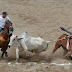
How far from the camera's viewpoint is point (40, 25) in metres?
12.6

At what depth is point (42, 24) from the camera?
12742mm

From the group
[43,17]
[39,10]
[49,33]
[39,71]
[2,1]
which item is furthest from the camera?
[2,1]

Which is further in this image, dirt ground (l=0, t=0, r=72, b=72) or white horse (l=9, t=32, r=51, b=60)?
white horse (l=9, t=32, r=51, b=60)

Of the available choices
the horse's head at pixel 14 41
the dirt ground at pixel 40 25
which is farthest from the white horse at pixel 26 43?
the dirt ground at pixel 40 25

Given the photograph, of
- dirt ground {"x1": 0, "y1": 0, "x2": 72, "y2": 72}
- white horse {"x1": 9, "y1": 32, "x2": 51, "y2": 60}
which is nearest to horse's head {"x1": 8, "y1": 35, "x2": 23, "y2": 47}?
white horse {"x1": 9, "y1": 32, "x2": 51, "y2": 60}

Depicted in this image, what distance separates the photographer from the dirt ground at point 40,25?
7.78 m

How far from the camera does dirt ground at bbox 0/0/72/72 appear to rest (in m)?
7.78

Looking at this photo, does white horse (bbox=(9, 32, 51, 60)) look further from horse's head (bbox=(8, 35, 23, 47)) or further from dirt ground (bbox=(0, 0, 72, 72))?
dirt ground (bbox=(0, 0, 72, 72))

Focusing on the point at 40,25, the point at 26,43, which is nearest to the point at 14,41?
the point at 26,43

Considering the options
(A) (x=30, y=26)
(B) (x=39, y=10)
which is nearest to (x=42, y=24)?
(A) (x=30, y=26)

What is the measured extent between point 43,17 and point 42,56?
17.9 feet

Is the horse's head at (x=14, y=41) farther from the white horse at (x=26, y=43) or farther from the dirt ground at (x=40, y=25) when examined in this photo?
the dirt ground at (x=40, y=25)

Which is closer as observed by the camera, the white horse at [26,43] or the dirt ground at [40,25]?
the dirt ground at [40,25]

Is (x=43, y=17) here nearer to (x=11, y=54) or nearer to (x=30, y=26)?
(x=30, y=26)
